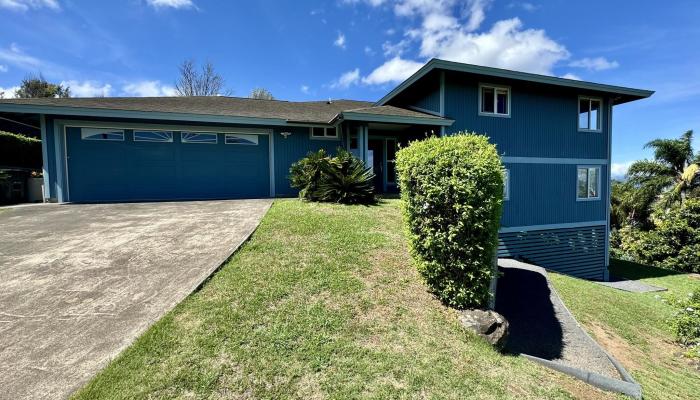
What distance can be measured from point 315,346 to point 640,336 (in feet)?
20.4

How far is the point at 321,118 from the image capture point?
12.7 meters

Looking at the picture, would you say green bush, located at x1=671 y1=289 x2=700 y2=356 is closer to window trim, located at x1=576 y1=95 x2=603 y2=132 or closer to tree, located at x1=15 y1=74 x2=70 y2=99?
window trim, located at x1=576 y1=95 x2=603 y2=132

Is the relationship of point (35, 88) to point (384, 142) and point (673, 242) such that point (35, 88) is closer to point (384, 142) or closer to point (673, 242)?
point (384, 142)

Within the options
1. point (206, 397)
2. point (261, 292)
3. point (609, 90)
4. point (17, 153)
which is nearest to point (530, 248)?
point (609, 90)

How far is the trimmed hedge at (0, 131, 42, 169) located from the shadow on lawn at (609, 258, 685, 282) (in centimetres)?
2530

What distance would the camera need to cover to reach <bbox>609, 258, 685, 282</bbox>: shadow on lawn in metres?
12.9

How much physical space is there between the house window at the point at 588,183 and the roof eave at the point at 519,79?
10.1 feet

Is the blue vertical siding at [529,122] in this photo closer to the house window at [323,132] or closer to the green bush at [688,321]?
the house window at [323,132]

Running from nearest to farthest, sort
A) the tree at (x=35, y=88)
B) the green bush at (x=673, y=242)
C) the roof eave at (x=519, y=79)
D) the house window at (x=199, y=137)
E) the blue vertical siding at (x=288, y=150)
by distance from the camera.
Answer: the roof eave at (x=519, y=79) → the house window at (x=199, y=137) → the blue vertical siding at (x=288, y=150) → the green bush at (x=673, y=242) → the tree at (x=35, y=88)

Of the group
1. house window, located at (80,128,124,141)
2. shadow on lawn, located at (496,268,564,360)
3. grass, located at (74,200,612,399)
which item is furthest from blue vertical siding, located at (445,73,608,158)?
house window, located at (80,128,124,141)

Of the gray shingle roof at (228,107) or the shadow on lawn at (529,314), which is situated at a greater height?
the gray shingle roof at (228,107)

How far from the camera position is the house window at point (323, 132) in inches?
494

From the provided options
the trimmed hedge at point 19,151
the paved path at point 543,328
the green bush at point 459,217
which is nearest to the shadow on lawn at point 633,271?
the paved path at point 543,328

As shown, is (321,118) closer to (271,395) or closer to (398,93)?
(398,93)
